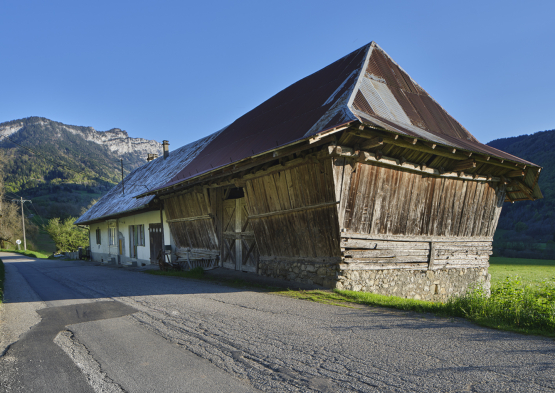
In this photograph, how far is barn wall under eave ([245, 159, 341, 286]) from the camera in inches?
355

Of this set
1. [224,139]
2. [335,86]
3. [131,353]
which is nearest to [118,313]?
[131,353]

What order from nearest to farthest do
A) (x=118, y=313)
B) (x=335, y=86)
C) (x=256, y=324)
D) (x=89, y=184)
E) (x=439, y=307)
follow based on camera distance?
(x=256, y=324) → (x=439, y=307) → (x=118, y=313) → (x=335, y=86) → (x=89, y=184)

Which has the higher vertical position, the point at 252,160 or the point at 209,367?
the point at 252,160

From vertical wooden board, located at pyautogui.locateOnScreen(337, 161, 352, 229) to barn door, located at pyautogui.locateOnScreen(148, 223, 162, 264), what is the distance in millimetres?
12604

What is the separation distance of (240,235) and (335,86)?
6.15 m

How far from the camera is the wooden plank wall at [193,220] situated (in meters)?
14.6

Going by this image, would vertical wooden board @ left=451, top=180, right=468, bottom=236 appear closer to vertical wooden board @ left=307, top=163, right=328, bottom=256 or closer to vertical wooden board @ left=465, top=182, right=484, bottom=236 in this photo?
vertical wooden board @ left=465, top=182, right=484, bottom=236

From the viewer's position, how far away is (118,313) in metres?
7.16

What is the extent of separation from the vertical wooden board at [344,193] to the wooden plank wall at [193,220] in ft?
22.3

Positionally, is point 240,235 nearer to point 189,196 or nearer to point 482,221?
point 189,196

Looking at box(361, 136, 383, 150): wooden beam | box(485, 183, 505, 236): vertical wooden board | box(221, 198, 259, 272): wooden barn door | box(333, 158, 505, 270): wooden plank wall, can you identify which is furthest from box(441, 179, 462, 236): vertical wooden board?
box(221, 198, 259, 272): wooden barn door

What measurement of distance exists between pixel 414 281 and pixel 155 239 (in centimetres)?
1385

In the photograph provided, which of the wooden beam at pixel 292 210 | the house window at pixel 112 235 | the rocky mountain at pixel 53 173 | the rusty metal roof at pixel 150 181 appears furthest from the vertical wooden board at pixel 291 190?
the rocky mountain at pixel 53 173

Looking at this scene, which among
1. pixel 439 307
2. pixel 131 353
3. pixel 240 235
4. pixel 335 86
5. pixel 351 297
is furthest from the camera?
pixel 240 235
